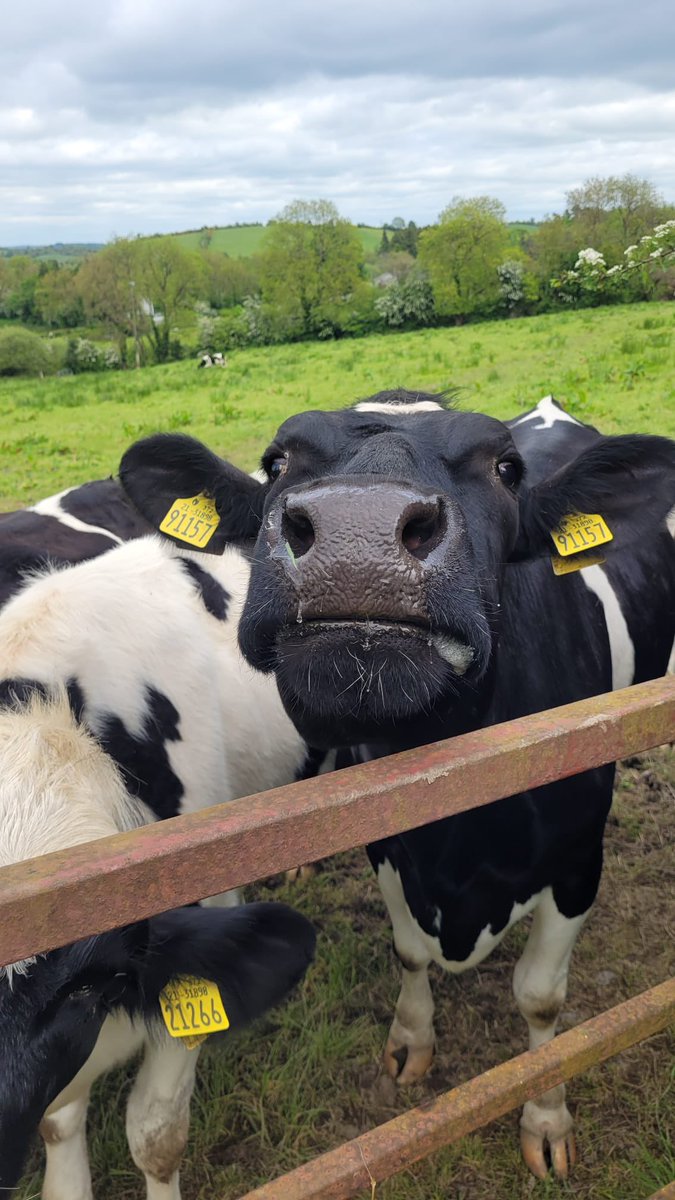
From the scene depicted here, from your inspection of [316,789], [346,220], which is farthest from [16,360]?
[316,789]

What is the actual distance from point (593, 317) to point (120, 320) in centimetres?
2511

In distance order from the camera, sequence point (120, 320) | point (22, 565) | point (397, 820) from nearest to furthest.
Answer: point (397, 820) < point (22, 565) < point (120, 320)

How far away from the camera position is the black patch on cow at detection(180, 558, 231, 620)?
3.20 meters

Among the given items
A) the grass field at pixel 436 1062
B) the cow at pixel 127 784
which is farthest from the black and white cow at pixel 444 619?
the cow at pixel 127 784

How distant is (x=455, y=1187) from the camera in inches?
102

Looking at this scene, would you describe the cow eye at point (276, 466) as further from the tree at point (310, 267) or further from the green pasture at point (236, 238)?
the green pasture at point (236, 238)

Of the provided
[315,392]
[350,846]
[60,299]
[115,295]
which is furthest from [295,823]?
[60,299]

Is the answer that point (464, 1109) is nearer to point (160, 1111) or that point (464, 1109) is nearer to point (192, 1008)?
point (192, 1008)

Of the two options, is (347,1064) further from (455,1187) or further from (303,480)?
(303,480)

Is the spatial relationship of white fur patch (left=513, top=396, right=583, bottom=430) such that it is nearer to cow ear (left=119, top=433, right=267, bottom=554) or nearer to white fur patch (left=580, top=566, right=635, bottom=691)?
white fur patch (left=580, top=566, right=635, bottom=691)

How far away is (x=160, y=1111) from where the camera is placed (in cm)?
243

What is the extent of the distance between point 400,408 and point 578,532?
60 cm

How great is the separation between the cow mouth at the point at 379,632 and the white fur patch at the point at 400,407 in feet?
2.64

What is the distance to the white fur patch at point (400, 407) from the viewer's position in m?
2.33
